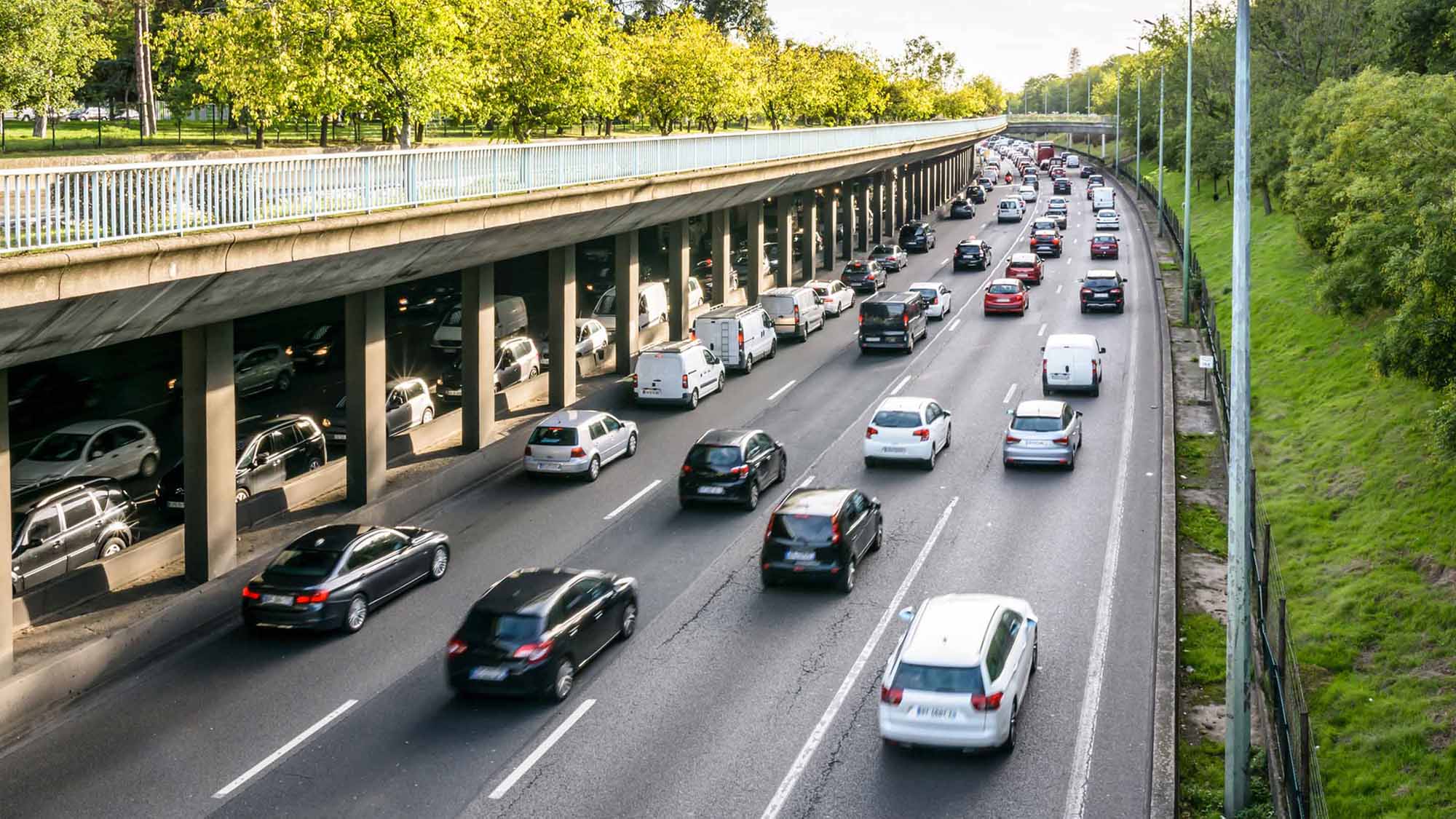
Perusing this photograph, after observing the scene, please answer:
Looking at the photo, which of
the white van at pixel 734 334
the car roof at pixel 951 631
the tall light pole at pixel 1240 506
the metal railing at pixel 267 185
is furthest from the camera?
the white van at pixel 734 334

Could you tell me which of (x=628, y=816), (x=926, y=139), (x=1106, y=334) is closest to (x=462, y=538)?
(x=628, y=816)

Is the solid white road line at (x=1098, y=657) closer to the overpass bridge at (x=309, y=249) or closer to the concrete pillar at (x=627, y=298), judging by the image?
the overpass bridge at (x=309, y=249)

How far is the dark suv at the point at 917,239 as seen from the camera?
236 ft

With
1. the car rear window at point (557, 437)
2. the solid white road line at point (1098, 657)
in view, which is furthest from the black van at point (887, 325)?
the car rear window at point (557, 437)

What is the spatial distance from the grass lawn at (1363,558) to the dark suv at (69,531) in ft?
65.4

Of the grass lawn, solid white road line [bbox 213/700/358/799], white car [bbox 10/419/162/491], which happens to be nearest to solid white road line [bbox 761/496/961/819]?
the grass lawn

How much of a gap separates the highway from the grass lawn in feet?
8.73

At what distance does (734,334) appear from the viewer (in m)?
39.9

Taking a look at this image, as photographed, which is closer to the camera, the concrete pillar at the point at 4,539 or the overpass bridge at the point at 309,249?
the overpass bridge at the point at 309,249

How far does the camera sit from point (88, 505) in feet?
77.4

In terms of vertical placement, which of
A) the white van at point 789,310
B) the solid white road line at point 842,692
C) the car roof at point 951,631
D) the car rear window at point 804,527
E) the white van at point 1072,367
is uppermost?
the white van at point 789,310

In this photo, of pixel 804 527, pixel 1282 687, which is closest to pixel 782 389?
pixel 804 527

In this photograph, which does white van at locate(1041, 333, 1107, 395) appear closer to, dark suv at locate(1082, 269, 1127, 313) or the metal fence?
the metal fence

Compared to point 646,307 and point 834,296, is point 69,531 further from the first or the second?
point 834,296
